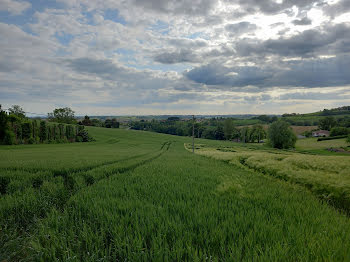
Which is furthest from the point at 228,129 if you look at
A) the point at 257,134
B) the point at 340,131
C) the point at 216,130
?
the point at 340,131

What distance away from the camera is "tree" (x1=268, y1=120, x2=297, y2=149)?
2687 inches

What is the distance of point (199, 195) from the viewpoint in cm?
506

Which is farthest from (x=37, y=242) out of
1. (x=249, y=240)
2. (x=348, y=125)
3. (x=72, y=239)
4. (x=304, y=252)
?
(x=348, y=125)

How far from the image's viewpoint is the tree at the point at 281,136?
6825 cm

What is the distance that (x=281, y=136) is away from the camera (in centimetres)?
6944

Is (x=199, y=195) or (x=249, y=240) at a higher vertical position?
(x=249, y=240)

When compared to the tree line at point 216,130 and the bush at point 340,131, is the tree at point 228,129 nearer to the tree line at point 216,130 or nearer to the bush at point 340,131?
the tree line at point 216,130

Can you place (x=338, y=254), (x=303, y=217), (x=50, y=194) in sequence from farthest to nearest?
(x=50, y=194)
(x=303, y=217)
(x=338, y=254)

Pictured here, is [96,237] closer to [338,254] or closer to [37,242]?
[37,242]

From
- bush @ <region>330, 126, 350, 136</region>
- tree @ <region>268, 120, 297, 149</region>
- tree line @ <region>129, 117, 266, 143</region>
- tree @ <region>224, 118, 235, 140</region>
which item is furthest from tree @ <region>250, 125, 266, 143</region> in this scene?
bush @ <region>330, 126, 350, 136</region>

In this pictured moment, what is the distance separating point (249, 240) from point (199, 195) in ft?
8.22

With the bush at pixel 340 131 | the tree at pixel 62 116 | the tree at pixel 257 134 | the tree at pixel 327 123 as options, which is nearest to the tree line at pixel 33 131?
the tree at pixel 62 116

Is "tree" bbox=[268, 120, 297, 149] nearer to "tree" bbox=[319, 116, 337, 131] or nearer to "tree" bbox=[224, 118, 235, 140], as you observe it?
"tree" bbox=[319, 116, 337, 131]

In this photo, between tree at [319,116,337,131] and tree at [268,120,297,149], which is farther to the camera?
tree at [319,116,337,131]
